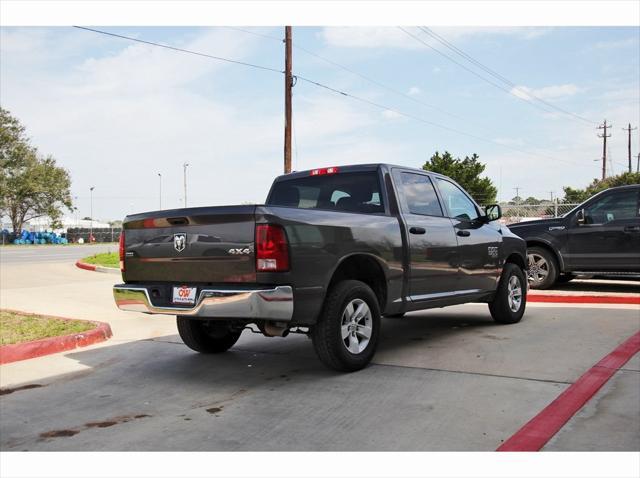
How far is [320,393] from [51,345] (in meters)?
3.36

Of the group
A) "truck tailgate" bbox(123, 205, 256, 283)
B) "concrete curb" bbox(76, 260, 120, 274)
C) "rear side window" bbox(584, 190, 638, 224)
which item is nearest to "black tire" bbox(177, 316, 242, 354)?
"truck tailgate" bbox(123, 205, 256, 283)

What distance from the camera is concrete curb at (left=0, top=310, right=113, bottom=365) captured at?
20.7ft

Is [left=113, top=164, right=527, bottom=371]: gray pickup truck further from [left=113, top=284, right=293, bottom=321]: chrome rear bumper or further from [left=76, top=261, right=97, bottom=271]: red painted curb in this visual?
[left=76, top=261, right=97, bottom=271]: red painted curb

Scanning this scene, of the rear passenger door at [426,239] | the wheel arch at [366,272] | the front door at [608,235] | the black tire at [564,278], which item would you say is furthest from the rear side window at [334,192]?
the black tire at [564,278]

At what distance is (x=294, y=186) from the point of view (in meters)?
6.97

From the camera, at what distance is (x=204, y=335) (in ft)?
21.2

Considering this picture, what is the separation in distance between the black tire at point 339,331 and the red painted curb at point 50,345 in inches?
122

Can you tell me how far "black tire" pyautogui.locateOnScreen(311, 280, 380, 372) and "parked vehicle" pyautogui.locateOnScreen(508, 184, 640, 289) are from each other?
21.9ft

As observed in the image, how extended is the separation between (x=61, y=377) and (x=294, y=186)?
301cm

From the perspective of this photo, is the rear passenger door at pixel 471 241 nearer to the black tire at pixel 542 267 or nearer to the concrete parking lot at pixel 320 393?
the concrete parking lot at pixel 320 393

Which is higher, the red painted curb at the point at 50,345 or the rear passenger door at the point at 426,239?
the rear passenger door at the point at 426,239

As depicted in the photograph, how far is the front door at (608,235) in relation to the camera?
34.8 feet

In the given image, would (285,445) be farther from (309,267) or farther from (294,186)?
(294,186)

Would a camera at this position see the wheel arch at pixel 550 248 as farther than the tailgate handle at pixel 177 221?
Yes
